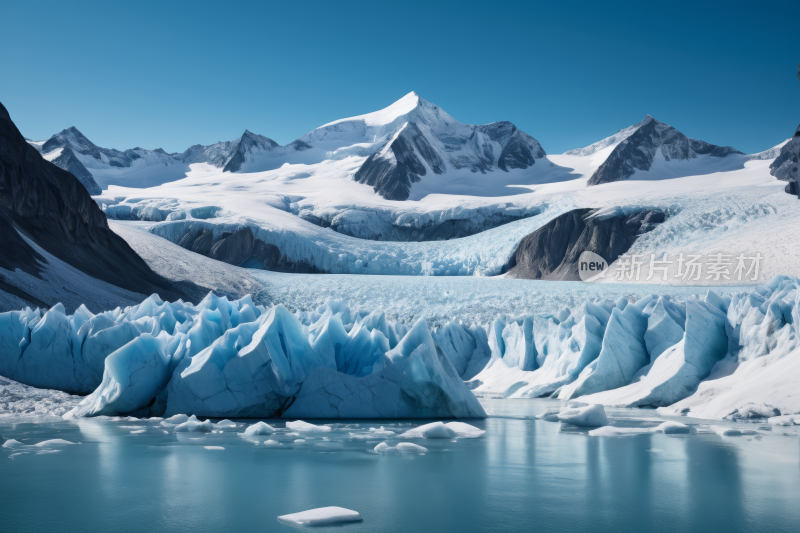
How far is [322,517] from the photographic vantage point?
378 centimetres

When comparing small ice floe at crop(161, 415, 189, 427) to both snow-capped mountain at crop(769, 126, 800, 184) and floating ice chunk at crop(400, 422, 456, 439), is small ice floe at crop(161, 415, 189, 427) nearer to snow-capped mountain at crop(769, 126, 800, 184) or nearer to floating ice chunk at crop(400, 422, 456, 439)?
floating ice chunk at crop(400, 422, 456, 439)

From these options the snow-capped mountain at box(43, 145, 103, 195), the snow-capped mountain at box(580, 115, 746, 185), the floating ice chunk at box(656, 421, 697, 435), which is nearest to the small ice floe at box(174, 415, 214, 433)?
the floating ice chunk at box(656, 421, 697, 435)

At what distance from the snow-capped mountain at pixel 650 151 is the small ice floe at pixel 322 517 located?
7789cm

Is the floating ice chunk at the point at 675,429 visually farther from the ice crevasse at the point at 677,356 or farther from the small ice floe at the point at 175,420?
the small ice floe at the point at 175,420

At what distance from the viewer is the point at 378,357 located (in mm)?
9781

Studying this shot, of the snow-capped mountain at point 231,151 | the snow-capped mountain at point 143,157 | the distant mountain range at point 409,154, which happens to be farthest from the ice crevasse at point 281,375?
the snow-capped mountain at point 231,151

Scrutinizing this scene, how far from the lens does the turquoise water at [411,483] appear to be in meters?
3.89

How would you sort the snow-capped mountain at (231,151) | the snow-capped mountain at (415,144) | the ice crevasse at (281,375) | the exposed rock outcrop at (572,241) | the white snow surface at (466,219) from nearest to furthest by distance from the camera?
the ice crevasse at (281,375), the white snow surface at (466,219), the exposed rock outcrop at (572,241), the snow-capped mountain at (415,144), the snow-capped mountain at (231,151)

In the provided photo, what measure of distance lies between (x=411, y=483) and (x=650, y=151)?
8642 cm

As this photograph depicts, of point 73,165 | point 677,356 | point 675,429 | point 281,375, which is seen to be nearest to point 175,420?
point 281,375

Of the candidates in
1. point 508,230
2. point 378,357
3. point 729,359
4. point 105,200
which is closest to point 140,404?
point 378,357

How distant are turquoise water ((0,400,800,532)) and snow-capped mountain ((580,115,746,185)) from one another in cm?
7455

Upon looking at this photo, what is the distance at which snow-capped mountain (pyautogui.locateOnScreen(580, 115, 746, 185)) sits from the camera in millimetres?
77375

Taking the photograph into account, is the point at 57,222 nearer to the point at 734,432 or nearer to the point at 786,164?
the point at 734,432
